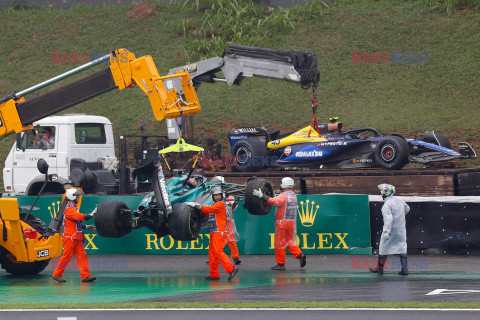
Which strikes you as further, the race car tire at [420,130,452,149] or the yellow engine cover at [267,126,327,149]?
the yellow engine cover at [267,126,327,149]

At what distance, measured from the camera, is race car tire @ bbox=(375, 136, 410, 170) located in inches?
799

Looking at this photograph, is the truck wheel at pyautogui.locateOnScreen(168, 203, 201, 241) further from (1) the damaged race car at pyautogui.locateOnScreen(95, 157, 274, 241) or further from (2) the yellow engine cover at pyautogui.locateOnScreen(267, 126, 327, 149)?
A: (2) the yellow engine cover at pyautogui.locateOnScreen(267, 126, 327, 149)

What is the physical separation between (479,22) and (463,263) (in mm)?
20369

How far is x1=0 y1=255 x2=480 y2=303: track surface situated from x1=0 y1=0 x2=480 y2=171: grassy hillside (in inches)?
501

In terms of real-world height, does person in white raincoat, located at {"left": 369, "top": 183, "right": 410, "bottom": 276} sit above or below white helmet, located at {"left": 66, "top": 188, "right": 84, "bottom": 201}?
below

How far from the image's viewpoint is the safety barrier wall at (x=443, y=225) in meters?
17.4

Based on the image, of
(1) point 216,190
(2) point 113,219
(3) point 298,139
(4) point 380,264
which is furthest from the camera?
(3) point 298,139

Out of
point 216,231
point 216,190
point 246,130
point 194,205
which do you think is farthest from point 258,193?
point 246,130

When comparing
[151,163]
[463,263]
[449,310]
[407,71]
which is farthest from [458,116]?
[449,310]

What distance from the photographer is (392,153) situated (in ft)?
67.1

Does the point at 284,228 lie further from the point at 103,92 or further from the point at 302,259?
the point at 103,92

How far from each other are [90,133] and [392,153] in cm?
745

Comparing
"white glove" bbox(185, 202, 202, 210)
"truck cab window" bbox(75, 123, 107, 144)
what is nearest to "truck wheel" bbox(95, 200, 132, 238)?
"white glove" bbox(185, 202, 202, 210)

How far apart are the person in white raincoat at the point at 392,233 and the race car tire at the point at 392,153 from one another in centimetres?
461
